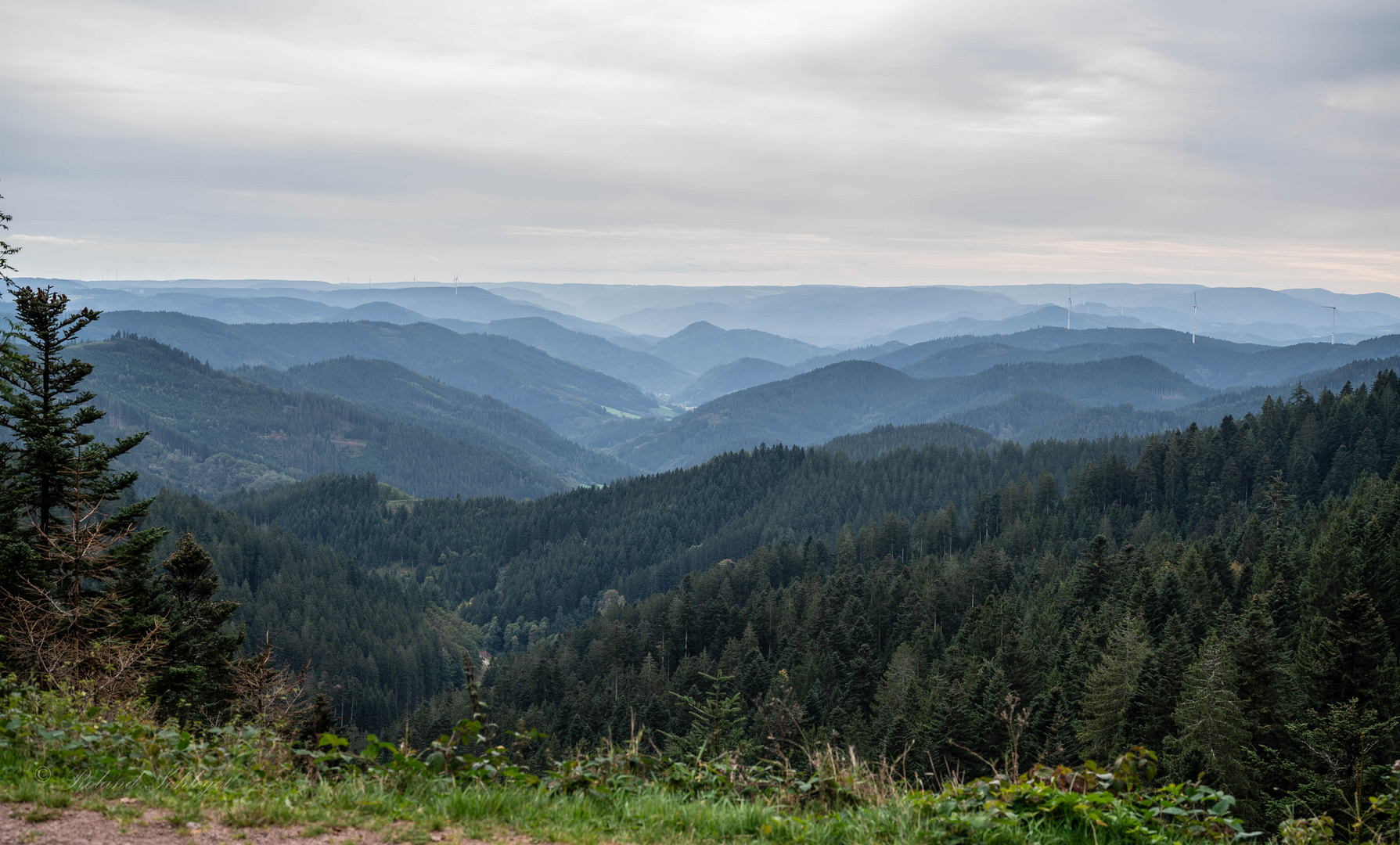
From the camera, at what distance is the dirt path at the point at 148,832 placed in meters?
8.36

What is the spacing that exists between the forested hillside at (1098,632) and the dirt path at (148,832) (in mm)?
3712

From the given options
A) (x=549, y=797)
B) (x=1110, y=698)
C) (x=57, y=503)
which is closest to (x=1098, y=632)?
(x=1110, y=698)

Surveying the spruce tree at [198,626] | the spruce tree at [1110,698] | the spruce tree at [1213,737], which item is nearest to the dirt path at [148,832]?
the spruce tree at [198,626]

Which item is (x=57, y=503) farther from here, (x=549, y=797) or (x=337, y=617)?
(x=337, y=617)

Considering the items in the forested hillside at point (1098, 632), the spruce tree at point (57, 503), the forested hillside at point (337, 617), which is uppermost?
the spruce tree at point (57, 503)

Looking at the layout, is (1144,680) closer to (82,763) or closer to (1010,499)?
(82,763)

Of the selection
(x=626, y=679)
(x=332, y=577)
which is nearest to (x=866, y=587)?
(x=626, y=679)

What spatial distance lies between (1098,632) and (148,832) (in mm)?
53012

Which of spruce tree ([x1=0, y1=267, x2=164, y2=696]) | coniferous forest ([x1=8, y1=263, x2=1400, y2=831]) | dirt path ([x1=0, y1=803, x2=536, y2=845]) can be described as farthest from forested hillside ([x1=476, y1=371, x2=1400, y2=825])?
spruce tree ([x1=0, y1=267, x2=164, y2=696])

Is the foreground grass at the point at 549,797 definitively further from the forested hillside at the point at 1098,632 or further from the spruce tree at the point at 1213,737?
the spruce tree at the point at 1213,737

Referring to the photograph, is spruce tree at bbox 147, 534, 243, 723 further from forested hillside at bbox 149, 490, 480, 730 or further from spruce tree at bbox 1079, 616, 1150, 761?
forested hillside at bbox 149, 490, 480, 730

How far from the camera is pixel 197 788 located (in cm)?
951

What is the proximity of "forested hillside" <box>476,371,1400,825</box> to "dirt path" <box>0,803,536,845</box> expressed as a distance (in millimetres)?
3712

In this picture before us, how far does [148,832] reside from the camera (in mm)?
8523
